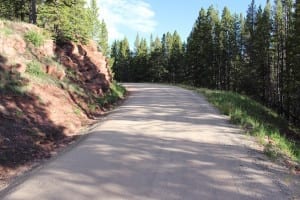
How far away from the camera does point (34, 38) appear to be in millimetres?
17531

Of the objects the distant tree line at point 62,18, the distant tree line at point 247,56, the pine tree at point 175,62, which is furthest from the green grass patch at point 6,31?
the pine tree at point 175,62

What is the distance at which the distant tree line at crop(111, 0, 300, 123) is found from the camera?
140 feet

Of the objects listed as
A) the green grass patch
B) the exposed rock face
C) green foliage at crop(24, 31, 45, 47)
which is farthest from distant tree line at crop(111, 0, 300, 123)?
the green grass patch

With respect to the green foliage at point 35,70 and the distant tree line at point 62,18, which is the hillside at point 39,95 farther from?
the distant tree line at point 62,18

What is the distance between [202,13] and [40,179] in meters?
54.1

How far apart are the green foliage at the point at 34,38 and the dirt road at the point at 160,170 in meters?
7.02

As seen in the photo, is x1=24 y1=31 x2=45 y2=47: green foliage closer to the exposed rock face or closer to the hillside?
the hillside

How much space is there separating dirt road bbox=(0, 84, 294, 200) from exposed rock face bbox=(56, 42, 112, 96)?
8.90 metres

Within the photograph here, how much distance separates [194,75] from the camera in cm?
5931

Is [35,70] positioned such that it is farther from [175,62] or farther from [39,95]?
[175,62]

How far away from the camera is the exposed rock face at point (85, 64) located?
67.7 ft

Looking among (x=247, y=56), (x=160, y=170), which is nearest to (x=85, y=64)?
Answer: (x=160, y=170)

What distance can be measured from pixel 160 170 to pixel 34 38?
458 inches

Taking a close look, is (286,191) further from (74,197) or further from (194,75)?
(194,75)
